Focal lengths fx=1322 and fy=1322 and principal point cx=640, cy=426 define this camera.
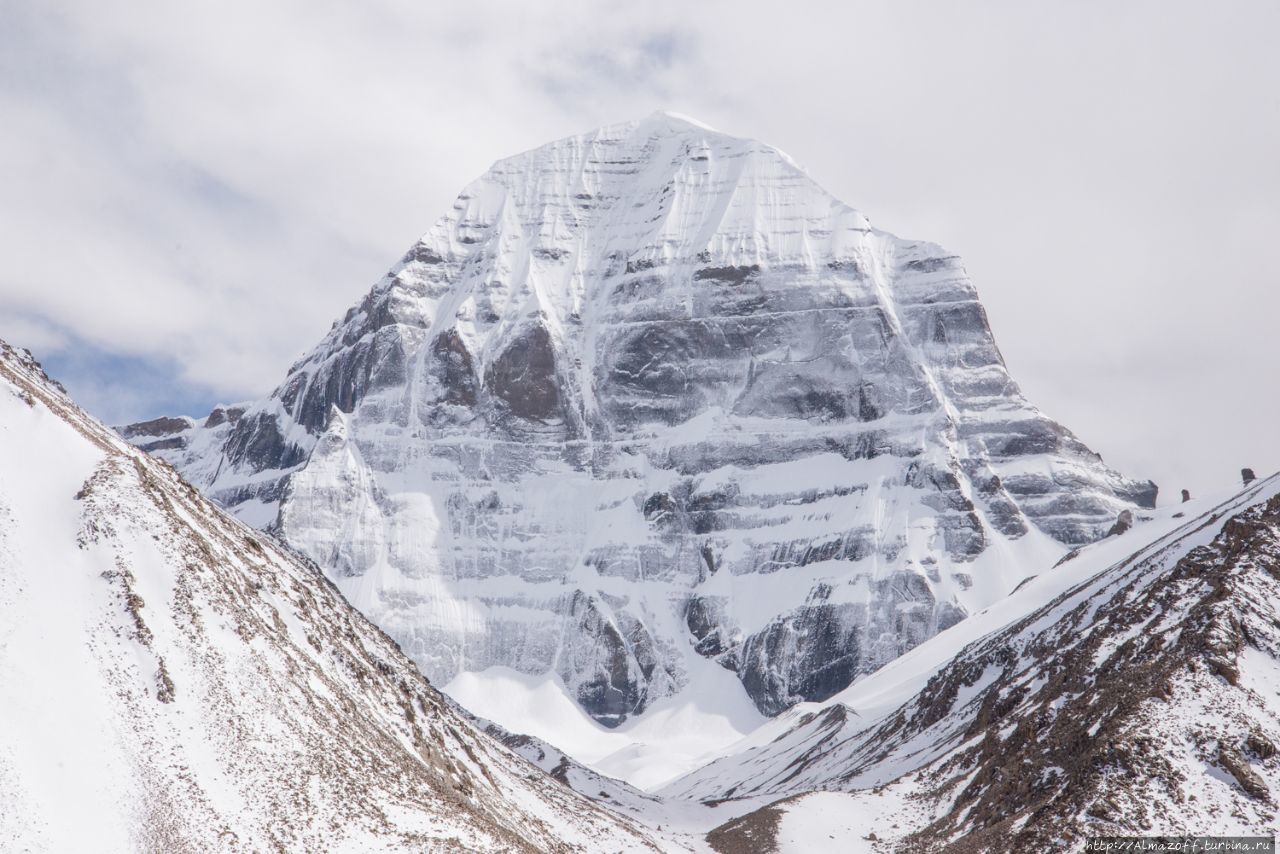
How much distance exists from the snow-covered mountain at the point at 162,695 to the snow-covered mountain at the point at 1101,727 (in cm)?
2688

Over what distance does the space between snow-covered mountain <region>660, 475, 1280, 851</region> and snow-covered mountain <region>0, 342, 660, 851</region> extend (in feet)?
88.2

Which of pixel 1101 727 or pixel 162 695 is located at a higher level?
pixel 162 695

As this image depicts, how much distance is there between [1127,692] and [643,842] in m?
41.0

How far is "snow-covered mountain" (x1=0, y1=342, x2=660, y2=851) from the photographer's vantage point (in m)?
49.2

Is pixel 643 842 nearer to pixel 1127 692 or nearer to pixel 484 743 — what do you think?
pixel 484 743

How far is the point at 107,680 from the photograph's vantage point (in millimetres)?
53219

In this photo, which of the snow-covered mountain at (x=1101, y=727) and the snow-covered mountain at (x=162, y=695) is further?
the snow-covered mountain at (x=1101, y=727)

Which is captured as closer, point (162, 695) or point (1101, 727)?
point (162, 695)

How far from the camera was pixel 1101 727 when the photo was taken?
65312 millimetres

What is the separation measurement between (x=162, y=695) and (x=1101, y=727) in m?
44.0

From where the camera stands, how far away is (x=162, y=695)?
178 feet

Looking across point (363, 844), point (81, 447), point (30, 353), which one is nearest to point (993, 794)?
point (363, 844)

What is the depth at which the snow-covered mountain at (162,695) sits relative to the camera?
161ft

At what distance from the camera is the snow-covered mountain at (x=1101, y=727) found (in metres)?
57.5
